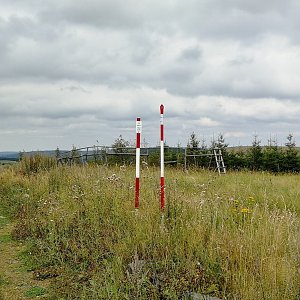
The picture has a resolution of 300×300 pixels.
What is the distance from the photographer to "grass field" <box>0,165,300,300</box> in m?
4.04

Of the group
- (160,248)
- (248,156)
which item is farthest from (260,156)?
(160,248)

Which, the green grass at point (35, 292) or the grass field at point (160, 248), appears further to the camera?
the green grass at point (35, 292)

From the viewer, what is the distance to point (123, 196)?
24.9ft

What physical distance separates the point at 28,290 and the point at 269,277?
2.91 meters

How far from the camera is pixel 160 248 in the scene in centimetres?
499

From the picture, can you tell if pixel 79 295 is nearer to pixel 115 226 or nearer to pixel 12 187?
pixel 115 226

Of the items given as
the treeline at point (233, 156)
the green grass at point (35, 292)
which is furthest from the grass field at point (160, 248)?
the treeline at point (233, 156)

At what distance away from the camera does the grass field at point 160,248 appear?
4.04 metres

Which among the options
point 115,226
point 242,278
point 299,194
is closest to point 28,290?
point 115,226

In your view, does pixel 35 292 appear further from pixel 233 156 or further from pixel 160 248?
pixel 233 156

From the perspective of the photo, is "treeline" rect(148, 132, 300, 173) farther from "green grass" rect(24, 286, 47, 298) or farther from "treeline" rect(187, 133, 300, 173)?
"green grass" rect(24, 286, 47, 298)

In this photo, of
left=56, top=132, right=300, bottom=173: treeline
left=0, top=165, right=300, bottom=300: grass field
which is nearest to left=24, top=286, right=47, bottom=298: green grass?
left=0, top=165, right=300, bottom=300: grass field

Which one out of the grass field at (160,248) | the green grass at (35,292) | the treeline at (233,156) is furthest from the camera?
the treeline at (233,156)

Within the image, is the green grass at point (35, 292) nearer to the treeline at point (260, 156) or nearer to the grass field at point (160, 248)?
the grass field at point (160, 248)
